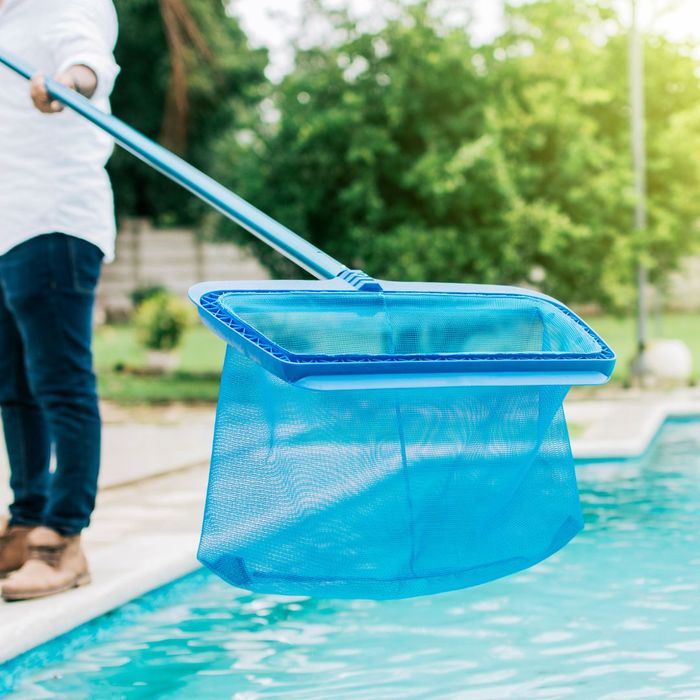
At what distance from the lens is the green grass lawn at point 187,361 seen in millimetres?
10648

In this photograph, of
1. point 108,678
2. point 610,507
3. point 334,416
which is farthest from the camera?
point 610,507

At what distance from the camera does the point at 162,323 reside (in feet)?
40.7

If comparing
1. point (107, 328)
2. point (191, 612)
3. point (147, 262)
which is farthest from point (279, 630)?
point (147, 262)

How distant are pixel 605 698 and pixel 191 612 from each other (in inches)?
53.5

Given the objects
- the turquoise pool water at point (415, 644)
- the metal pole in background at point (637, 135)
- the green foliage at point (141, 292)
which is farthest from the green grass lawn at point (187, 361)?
the turquoise pool water at point (415, 644)

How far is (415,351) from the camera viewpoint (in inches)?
99.3

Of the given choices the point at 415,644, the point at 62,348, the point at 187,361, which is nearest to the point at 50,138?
the point at 62,348

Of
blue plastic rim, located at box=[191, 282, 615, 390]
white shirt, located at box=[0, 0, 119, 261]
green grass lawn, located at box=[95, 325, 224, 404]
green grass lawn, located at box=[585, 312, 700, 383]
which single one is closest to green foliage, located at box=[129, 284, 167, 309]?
green grass lawn, located at box=[95, 325, 224, 404]

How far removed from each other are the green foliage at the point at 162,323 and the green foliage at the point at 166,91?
6.72 m

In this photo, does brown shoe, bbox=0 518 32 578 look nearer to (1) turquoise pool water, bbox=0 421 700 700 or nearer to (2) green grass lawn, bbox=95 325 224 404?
(1) turquoise pool water, bbox=0 421 700 700

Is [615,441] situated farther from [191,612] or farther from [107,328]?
[107,328]

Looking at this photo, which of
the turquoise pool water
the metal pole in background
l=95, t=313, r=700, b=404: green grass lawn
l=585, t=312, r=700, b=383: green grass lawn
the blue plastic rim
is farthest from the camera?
l=585, t=312, r=700, b=383: green grass lawn

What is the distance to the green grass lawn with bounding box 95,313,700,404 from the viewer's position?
10.6 metres

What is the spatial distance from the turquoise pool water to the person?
29 cm
